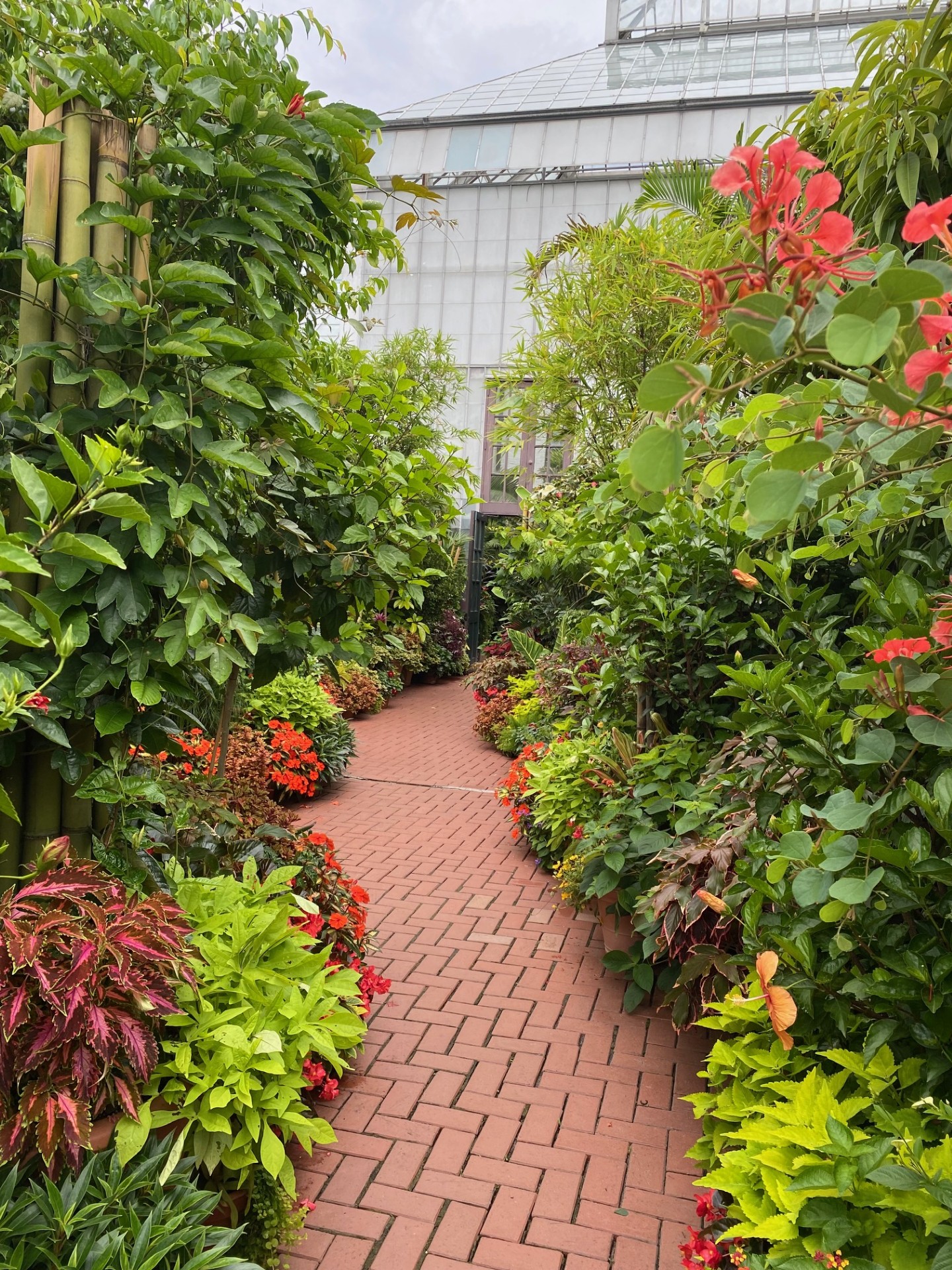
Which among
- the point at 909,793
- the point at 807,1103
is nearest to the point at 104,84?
the point at 909,793

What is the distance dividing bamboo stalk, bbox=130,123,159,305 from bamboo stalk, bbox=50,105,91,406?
0.36 ft

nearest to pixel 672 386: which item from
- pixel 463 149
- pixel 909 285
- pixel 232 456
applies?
pixel 909 285

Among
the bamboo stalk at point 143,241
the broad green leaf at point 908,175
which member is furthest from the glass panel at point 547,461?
the bamboo stalk at point 143,241

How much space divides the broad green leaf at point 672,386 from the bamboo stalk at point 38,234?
5.66 ft

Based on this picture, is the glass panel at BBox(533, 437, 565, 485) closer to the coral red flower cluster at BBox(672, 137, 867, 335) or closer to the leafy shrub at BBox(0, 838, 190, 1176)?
the leafy shrub at BBox(0, 838, 190, 1176)

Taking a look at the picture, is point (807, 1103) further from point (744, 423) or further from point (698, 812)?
point (744, 423)

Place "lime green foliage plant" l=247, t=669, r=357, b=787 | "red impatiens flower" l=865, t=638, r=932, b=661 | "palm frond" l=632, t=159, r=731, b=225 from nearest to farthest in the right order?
"red impatiens flower" l=865, t=638, r=932, b=661 < "palm frond" l=632, t=159, r=731, b=225 < "lime green foliage plant" l=247, t=669, r=357, b=787

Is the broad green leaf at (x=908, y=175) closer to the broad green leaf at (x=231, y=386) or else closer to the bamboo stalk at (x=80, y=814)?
the broad green leaf at (x=231, y=386)

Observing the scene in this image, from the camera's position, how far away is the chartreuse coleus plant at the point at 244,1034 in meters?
1.96

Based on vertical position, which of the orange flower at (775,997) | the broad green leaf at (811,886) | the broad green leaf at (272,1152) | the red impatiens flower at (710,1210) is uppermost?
the broad green leaf at (811,886)

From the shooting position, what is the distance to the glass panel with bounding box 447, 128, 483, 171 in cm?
1561

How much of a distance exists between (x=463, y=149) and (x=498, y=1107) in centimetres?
1695

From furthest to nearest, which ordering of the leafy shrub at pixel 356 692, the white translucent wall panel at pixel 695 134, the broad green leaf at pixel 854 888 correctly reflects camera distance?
the white translucent wall panel at pixel 695 134, the leafy shrub at pixel 356 692, the broad green leaf at pixel 854 888

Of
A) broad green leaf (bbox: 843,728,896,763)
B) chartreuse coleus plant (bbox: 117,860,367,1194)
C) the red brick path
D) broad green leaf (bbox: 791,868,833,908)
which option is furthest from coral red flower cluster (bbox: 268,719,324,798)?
broad green leaf (bbox: 843,728,896,763)
